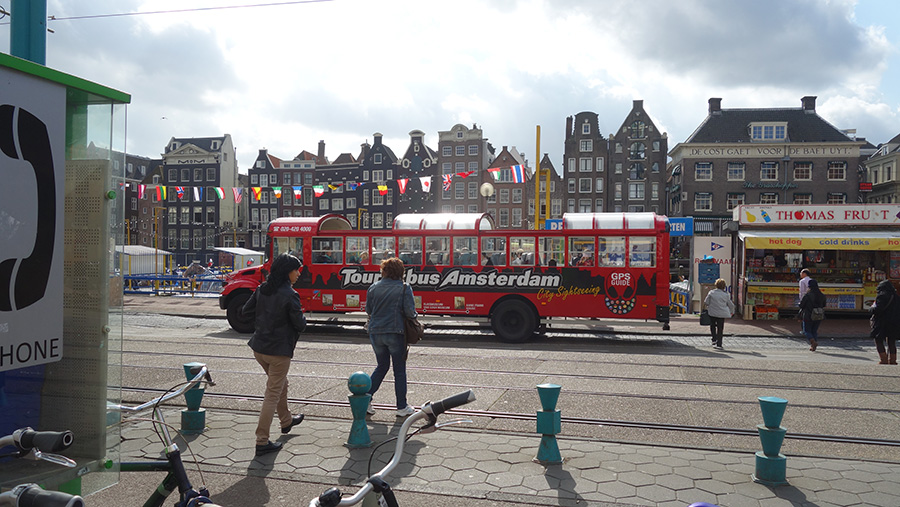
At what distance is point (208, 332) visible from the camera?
1523 cm

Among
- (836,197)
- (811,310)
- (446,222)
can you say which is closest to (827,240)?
(811,310)

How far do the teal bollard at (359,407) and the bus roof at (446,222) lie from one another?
336 inches

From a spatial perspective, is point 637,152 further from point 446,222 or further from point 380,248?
point 380,248

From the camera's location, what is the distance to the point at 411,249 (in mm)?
14586

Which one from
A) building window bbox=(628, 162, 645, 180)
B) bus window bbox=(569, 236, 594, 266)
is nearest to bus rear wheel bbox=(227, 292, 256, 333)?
bus window bbox=(569, 236, 594, 266)

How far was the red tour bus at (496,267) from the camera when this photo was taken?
13430 mm

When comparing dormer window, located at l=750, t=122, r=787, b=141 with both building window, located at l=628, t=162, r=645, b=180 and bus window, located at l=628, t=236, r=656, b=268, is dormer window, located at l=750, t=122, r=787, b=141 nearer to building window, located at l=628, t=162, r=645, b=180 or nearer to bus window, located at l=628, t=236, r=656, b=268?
building window, located at l=628, t=162, r=645, b=180

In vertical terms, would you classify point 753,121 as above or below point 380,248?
above

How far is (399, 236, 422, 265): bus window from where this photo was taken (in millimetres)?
14539

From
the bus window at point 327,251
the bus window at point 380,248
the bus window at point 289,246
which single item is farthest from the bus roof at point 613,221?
the bus window at point 289,246

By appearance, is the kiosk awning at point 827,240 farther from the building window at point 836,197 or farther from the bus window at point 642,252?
the building window at point 836,197

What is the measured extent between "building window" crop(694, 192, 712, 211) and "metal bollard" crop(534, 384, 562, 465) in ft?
167

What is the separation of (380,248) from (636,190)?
50.5 metres

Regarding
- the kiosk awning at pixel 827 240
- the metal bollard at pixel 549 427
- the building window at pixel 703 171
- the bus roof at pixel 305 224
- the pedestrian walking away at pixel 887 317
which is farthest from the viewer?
the building window at pixel 703 171
